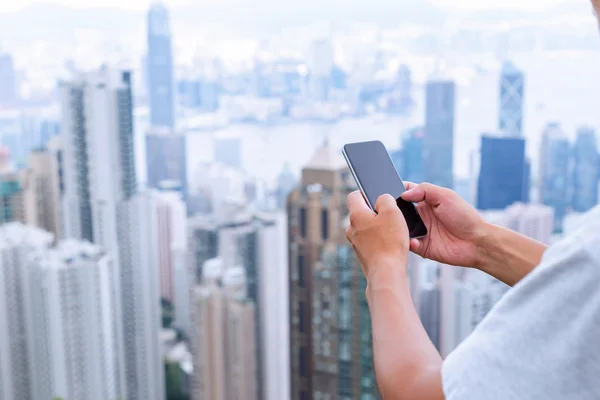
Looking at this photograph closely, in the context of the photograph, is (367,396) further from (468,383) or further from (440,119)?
(468,383)

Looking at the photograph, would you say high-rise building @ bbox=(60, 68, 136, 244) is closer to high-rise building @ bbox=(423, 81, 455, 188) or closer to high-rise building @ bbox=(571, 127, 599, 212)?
high-rise building @ bbox=(423, 81, 455, 188)

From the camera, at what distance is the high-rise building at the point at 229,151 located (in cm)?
338

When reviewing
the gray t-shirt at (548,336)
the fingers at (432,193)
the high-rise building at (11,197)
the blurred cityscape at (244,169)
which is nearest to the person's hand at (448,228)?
the fingers at (432,193)

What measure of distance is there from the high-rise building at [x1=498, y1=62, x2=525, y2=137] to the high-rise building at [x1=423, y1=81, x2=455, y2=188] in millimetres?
Result: 227

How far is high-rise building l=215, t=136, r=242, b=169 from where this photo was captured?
3.38 m

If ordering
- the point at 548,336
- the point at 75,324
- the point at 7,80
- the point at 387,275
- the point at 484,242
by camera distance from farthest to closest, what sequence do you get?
the point at 75,324 < the point at 7,80 < the point at 484,242 < the point at 387,275 < the point at 548,336

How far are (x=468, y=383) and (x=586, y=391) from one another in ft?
0.21

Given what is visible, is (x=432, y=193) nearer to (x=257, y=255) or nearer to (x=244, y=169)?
(x=244, y=169)

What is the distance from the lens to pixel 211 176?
3504 millimetres

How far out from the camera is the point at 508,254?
57 cm

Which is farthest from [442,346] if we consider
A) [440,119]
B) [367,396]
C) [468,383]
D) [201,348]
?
[468,383]

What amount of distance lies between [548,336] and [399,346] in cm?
11

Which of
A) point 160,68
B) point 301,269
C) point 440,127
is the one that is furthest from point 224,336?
point 440,127

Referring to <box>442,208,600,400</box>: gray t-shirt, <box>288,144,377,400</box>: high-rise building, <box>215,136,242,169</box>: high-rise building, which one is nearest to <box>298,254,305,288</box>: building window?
<box>288,144,377,400</box>: high-rise building
